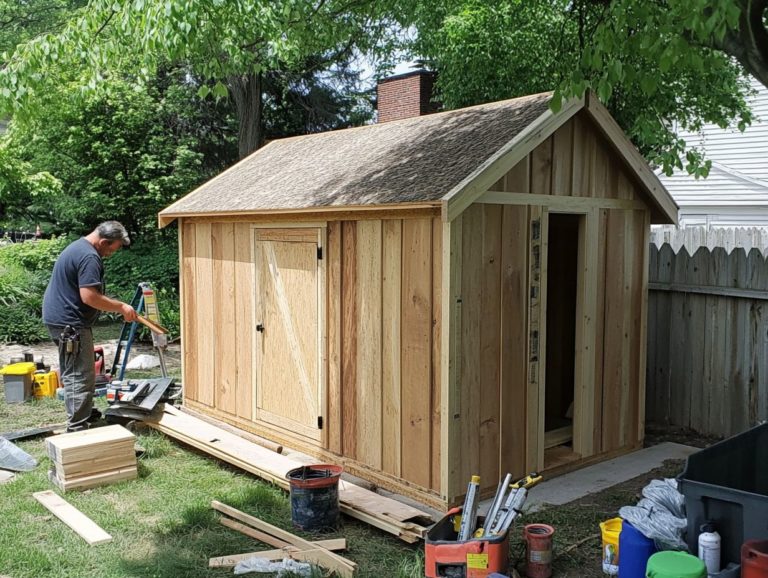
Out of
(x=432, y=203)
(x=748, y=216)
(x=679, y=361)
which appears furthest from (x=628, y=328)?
(x=748, y=216)

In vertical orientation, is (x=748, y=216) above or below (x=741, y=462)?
above

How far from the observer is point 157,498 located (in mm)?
6109

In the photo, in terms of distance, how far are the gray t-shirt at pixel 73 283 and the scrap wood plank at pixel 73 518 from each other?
1760 millimetres

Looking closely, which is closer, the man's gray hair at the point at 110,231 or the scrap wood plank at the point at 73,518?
the scrap wood plank at the point at 73,518

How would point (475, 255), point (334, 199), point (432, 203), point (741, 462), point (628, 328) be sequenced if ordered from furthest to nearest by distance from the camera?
point (628, 328) → point (334, 199) → point (475, 255) → point (432, 203) → point (741, 462)

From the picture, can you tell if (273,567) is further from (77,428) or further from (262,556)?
(77,428)

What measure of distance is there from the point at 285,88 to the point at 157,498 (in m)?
15.2

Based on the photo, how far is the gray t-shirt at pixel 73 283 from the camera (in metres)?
7.12

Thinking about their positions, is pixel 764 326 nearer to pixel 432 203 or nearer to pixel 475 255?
pixel 475 255

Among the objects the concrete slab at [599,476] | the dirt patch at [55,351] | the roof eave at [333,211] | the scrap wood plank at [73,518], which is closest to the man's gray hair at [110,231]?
the roof eave at [333,211]

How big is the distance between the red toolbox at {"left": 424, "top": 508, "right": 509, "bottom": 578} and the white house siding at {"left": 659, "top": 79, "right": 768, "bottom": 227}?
14.6 meters

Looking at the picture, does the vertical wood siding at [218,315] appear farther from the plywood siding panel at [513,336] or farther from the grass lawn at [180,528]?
the plywood siding panel at [513,336]

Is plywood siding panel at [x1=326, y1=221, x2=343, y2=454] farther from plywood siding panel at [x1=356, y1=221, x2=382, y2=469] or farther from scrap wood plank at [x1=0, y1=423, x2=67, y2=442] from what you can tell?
scrap wood plank at [x1=0, y1=423, x2=67, y2=442]

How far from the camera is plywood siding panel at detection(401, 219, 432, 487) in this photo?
577 centimetres
